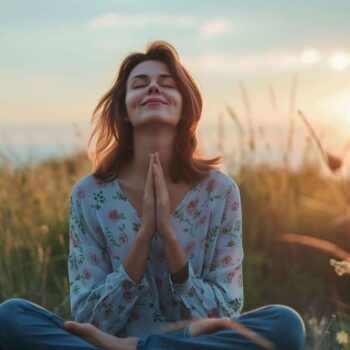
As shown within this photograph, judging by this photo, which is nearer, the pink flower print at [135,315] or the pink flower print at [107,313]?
the pink flower print at [107,313]

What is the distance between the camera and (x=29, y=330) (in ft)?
11.0

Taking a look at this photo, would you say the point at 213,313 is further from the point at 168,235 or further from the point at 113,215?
the point at 113,215

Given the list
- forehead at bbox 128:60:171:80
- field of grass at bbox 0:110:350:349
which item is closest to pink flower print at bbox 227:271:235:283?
forehead at bbox 128:60:171:80

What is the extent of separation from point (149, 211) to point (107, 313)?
1.40ft

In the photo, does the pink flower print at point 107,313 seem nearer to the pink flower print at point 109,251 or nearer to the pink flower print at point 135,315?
the pink flower print at point 135,315

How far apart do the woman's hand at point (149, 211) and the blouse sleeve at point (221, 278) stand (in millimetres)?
206

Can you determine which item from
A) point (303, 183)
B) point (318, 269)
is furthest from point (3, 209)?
point (303, 183)

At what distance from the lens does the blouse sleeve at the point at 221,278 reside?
11.2 feet

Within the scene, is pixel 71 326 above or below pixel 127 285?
below

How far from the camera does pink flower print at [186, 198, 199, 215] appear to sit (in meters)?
3.67

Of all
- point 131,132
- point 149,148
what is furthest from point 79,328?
point 131,132

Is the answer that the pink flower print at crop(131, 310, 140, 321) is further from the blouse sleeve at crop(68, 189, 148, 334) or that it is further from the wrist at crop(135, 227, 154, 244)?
the wrist at crop(135, 227, 154, 244)

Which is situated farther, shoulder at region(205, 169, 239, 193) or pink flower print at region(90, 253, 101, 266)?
shoulder at region(205, 169, 239, 193)

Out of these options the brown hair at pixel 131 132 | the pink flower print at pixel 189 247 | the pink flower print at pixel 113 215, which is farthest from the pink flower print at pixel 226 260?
the pink flower print at pixel 113 215
